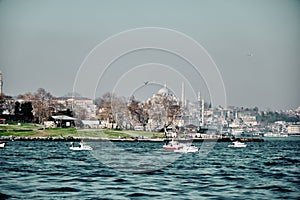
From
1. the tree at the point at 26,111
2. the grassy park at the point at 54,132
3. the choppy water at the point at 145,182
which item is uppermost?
the tree at the point at 26,111

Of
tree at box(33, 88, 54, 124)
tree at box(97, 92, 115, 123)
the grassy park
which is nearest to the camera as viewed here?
the grassy park

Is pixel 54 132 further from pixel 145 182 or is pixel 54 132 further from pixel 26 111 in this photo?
pixel 145 182

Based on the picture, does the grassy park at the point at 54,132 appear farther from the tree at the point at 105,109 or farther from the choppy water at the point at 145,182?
the choppy water at the point at 145,182

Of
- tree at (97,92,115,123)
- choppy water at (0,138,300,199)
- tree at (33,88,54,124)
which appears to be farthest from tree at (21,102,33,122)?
choppy water at (0,138,300,199)

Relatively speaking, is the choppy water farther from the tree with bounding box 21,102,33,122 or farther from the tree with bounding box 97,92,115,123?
the tree with bounding box 21,102,33,122

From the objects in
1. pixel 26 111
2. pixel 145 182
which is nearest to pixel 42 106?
pixel 26 111

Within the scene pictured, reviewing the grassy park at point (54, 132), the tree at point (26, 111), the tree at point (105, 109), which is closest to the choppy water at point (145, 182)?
the grassy park at point (54, 132)

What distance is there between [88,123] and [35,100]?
15961 mm

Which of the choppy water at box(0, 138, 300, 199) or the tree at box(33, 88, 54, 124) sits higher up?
the tree at box(33, 88, 54, 124)

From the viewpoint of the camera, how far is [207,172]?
38.0 meters

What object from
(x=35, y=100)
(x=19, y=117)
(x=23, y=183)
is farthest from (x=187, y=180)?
(x=35, y=100)

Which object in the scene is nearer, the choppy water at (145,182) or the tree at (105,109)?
the choppy water at (145,182)

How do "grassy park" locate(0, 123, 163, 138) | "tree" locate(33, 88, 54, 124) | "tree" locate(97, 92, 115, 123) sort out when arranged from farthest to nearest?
"tree" locate(33, 88, 54, 124)
"tree" locate(97, 92, 115, 123)
"grassy park" locate(0, 123, 163, 138)

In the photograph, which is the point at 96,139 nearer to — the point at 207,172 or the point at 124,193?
the point at 207,172
